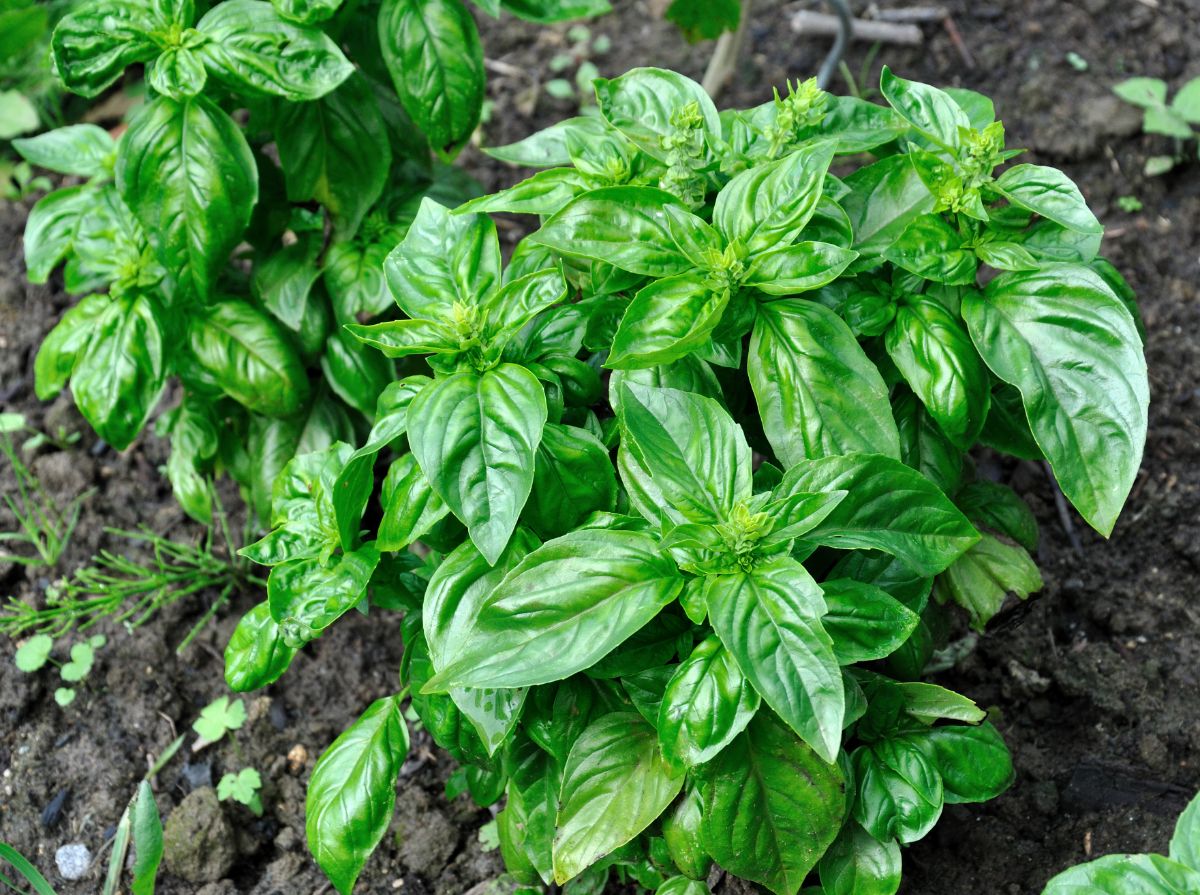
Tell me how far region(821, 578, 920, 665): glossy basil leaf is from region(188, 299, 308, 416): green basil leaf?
1344mm

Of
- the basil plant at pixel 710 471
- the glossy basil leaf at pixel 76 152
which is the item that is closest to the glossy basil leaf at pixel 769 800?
the basil plant at pixel 710 471

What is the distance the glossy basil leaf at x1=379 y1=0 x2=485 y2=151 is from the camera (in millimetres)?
2318

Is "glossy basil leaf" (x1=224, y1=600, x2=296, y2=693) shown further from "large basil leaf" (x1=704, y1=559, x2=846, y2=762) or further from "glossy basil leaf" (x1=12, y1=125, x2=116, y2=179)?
"glossy basil leaf" (x1=12, y1=125, x2=116, y2=179)

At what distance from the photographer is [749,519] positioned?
1633mm

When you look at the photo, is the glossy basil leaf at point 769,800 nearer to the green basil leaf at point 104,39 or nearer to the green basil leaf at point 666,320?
the green basil leaf at point 666,320

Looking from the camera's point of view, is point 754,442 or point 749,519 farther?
point 754,442

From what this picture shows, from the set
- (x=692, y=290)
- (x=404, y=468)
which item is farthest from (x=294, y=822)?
(x=692, y=290)

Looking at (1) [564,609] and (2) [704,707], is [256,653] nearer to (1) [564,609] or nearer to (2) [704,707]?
(1) [564,609]

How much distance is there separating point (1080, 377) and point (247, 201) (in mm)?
1595

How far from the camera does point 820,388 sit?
177 centimetres

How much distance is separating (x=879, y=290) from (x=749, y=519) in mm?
532

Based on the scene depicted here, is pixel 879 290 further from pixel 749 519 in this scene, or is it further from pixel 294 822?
pixel 294 822

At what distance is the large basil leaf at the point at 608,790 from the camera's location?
182 cm

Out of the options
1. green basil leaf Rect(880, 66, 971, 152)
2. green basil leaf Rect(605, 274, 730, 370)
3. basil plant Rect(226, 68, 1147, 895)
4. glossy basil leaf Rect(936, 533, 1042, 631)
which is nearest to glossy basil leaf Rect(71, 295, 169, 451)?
basil plant Rect(226, 68, 1147, 895)
